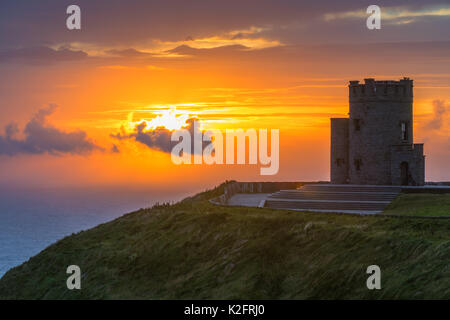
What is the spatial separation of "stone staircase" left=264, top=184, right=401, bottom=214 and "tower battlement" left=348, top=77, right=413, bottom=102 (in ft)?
22.2

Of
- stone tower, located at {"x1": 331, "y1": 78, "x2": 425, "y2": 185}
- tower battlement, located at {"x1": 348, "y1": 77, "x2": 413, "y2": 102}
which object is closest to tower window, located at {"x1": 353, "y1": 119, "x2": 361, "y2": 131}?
stone tower, located at {"x1": 331, "y1": 78, "x2": 425, "y2": 185}

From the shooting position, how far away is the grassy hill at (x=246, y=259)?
2605 centimetres

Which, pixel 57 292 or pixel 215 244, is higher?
pixel 215 244

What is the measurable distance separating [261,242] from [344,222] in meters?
3.97

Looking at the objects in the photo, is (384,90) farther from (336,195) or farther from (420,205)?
(420,205)

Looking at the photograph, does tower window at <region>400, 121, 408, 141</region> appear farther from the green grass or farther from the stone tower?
the green grass

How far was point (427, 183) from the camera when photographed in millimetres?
55938

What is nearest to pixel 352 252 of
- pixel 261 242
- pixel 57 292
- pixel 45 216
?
pixel 261 242

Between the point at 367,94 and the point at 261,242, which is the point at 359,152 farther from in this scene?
the point at 261,242

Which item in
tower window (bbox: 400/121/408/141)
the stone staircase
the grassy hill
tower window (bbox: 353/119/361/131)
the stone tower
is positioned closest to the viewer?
the grassy hill

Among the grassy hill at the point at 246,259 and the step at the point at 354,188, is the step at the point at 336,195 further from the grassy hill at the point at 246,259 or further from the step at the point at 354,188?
the grassy hill at the point at 246,259

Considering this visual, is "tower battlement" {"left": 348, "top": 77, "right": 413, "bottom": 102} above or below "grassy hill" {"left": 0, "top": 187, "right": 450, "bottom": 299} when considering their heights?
above

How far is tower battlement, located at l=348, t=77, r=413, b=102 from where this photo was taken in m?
50.0
